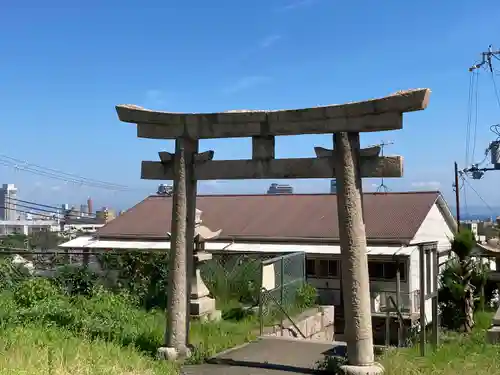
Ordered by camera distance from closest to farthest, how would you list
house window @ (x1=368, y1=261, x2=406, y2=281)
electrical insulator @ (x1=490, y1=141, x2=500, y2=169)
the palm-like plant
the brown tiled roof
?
1. the palm-like plant
2. house window @ (x1=368, y1=261, x2=406, y2=281)
3. the brown tiled roof
4. electrical insulator @ (x1=490, y1=141, x2=500, y2=169)

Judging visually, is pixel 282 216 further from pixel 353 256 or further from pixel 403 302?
pixel 353 256

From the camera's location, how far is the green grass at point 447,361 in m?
6.97

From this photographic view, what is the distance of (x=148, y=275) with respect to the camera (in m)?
13.5

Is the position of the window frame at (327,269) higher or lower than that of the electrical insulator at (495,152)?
lower

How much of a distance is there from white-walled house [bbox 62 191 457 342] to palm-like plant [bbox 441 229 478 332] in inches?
143

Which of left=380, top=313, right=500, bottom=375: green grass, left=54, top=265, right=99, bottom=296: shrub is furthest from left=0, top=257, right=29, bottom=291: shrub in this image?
left=380, top=313, right=500, bottom=375: green grass

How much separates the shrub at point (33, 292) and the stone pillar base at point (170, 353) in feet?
11.3

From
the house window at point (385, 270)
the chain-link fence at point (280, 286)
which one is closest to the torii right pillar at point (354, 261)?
the chain-link fence at point (280, 286)

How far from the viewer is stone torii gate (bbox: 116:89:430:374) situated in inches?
284

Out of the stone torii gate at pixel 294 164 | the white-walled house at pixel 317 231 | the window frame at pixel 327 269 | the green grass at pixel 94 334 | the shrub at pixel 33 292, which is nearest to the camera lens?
the green grass at pixel 94 334

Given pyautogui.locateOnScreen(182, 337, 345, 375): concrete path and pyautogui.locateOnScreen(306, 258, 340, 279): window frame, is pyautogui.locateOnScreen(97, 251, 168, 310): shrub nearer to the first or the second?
pyautogui.locateOnScreen(182, 337, 345, 375): concrete path

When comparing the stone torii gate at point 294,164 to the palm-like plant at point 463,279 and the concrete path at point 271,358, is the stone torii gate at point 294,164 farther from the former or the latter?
the palm-like plant at point 463,279

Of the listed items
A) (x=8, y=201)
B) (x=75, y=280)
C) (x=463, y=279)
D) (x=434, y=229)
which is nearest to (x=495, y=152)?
(x=434, y=229)

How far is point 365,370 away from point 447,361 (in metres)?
1.17
